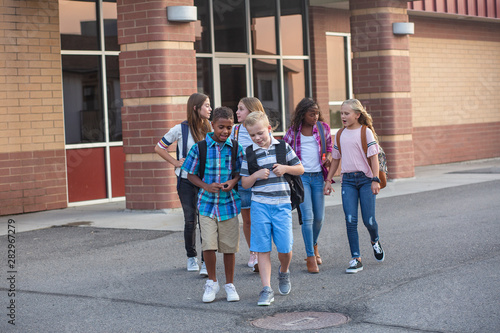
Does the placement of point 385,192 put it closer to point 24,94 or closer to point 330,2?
point 330,2

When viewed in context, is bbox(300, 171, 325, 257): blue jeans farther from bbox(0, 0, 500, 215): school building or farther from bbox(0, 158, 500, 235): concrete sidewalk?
bbox(0, 0, 500, 215): school building

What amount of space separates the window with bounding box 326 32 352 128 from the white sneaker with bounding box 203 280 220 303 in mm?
13413

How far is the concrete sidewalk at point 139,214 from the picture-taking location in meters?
12.0

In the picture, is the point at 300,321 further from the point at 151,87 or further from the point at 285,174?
the point at 151,87

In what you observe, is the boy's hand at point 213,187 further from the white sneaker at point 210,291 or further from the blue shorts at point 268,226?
the white sneaker at point 210,291

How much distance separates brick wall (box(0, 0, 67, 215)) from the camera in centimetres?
1349

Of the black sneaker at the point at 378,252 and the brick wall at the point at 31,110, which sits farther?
the brick wall at the point at 31,110

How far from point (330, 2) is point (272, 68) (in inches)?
89.8

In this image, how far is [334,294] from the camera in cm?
696

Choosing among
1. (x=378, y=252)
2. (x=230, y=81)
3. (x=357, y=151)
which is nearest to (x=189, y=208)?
(x=357, y=151)

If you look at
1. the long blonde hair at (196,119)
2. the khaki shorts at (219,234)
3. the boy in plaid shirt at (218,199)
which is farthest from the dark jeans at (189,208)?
the khaki shorts at (219,234)

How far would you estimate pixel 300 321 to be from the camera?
6.12 meters

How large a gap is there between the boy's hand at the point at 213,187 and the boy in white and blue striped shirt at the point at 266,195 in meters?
0.21

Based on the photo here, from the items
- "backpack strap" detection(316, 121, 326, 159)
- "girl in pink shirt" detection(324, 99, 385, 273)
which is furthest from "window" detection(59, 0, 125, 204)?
"girl in pink shirt" detection(324, 99, 385, 273)
